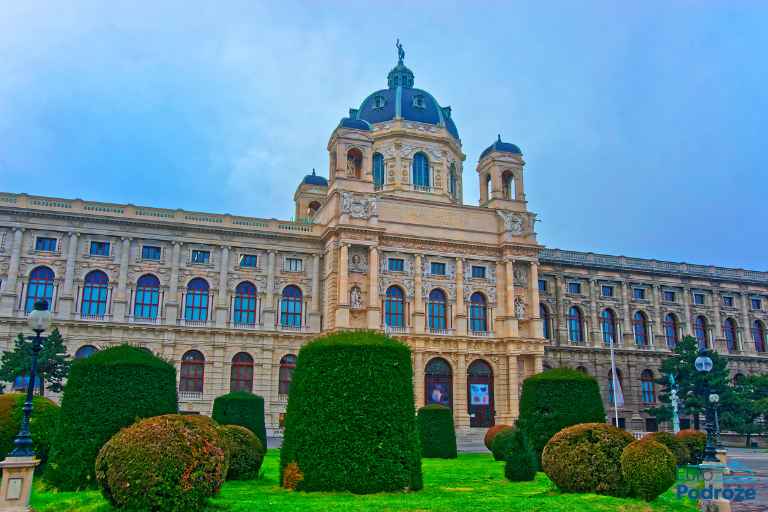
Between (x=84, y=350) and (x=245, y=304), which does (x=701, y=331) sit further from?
(x=84, y=350)

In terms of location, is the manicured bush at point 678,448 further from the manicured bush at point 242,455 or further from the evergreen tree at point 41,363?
the evergreen tree at point 41,363

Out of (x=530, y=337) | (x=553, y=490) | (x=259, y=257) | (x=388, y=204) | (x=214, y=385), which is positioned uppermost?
(x=388, y=204)

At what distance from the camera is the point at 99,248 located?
4425cm

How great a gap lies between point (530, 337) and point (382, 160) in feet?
63.5

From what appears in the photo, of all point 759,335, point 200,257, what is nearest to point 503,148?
point 200,257

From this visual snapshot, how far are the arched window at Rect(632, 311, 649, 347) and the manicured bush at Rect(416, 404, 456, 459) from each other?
1325 inches

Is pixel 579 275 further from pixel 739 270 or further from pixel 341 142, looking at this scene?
pixel 341 142

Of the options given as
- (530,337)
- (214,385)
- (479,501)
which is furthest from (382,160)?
(479,501)

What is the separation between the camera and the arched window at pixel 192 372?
1727 inches

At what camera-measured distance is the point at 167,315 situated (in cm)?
4412

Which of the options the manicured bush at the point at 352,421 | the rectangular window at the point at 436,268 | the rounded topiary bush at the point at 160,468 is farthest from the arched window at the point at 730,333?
the rounded topiary bush at the point at 160,468

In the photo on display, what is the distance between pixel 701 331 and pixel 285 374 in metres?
38.3

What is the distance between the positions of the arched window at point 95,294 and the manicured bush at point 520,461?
33.4 metres

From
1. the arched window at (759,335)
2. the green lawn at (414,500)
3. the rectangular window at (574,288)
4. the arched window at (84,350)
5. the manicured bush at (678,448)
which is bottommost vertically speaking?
the green lawn at (414,500)
